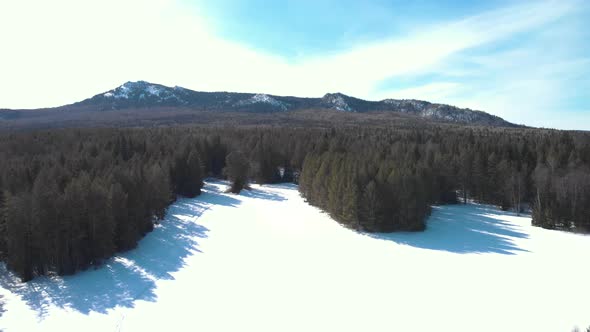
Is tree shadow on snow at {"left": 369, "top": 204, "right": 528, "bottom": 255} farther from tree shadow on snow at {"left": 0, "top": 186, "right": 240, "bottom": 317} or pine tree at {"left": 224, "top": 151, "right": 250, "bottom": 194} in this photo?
pine tree at {"left": 224, "top": 151, "right": 250, "bottom": 194}

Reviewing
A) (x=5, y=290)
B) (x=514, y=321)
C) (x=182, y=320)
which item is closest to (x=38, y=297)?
(x=5, y=290)

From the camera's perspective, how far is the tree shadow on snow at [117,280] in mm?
30000

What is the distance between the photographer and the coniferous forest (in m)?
35.8

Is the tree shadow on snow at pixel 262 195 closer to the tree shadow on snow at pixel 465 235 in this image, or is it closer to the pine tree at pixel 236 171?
the pine tree at pixel 236 171

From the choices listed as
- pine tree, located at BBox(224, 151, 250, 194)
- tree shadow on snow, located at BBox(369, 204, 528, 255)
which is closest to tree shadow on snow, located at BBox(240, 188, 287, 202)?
pine tree, located at BBox(224, 151, 250, 194)

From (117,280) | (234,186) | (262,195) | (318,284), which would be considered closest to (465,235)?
(318,284)

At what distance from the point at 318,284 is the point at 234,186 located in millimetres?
52745

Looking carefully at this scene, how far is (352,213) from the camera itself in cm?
5384

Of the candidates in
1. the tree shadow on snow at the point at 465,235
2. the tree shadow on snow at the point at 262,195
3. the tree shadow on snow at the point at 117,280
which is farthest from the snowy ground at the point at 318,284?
the tree shadow on snow at the point at 262,195

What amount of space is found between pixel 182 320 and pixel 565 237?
51.0 meters

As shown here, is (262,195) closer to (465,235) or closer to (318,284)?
(465,235)

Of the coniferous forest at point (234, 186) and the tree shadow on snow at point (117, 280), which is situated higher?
the coniferous forest at point (234, 186)

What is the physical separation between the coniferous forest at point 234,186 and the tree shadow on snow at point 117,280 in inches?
60.5

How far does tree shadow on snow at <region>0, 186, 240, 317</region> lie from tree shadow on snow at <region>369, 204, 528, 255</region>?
26337mm
